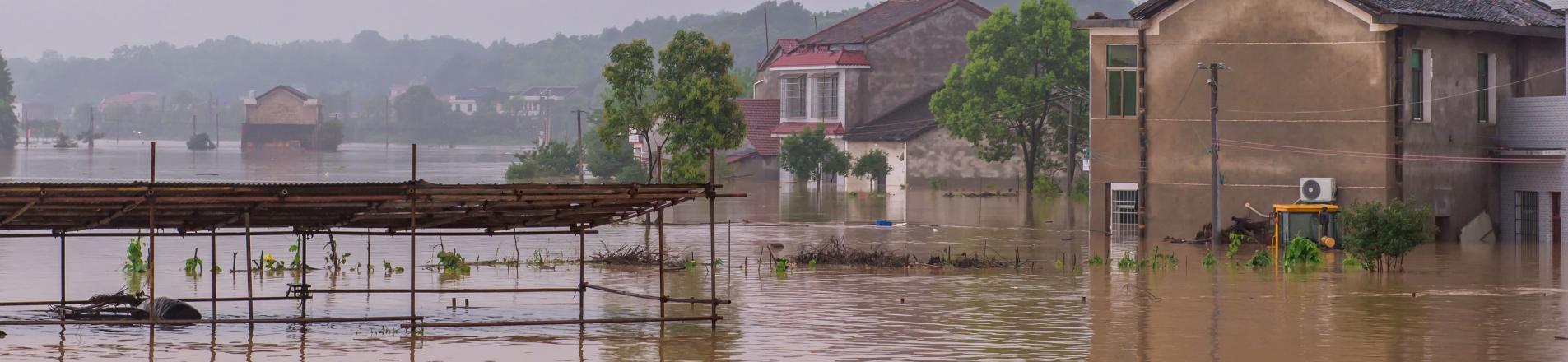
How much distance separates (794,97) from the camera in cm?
9469

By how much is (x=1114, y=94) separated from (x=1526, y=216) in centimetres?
1053

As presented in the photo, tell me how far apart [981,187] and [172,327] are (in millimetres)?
61129

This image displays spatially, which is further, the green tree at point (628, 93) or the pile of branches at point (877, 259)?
the green tree at point (628, 93)

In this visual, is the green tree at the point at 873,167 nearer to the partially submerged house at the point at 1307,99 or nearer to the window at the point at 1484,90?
the partially submerged house at the point at 1307,99

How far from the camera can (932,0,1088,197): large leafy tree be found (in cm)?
7506

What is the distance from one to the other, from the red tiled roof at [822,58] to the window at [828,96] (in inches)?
37.1

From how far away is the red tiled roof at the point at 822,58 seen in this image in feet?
300

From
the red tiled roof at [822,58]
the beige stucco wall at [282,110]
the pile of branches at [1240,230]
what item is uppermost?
the beige stucco wall at [282,110]

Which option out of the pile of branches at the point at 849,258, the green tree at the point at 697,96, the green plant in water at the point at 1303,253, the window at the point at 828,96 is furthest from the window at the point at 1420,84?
the window at the point at 828,96

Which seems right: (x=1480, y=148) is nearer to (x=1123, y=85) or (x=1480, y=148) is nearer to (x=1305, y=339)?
(x=1123, y=85)

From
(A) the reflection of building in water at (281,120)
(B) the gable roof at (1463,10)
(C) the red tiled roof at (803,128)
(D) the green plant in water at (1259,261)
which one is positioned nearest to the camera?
(D) the green plant in water at (1259,261)

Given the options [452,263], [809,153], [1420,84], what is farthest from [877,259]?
[809,153]

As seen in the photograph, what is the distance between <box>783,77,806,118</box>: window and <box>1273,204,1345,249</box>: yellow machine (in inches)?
2042

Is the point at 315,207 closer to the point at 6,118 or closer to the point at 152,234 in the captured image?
the point at 152,234
